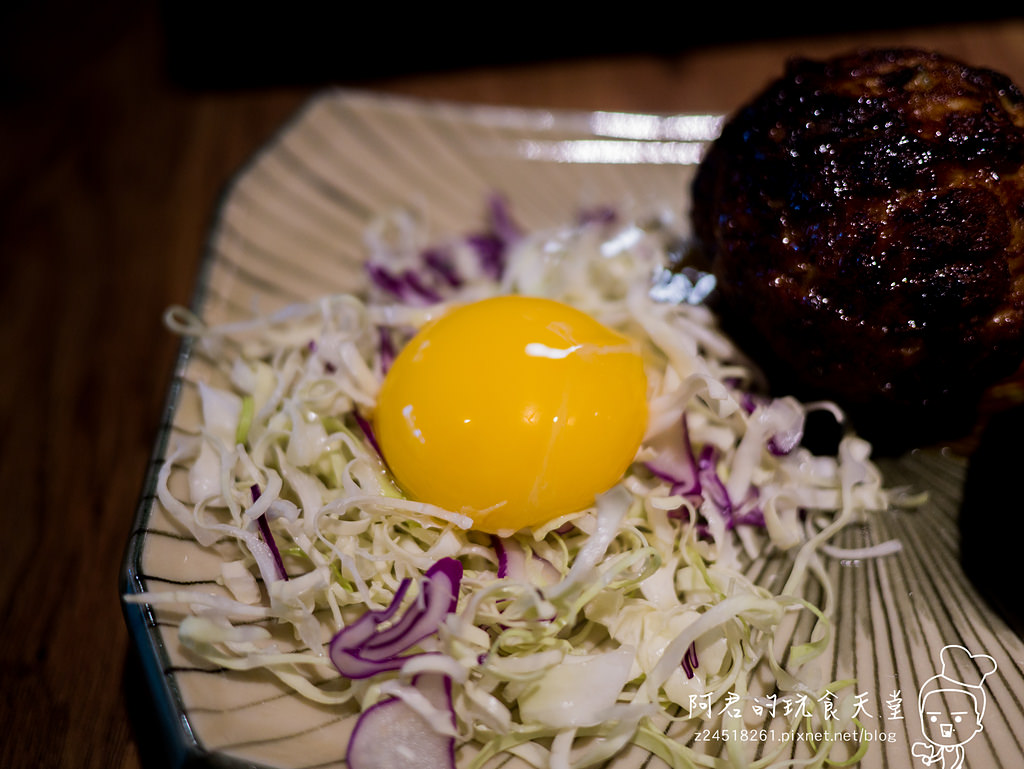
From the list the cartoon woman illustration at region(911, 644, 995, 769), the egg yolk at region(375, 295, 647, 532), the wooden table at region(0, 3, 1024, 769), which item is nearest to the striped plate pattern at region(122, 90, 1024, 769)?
the cartoon woman illustration at region(911, 644, 995, 769)

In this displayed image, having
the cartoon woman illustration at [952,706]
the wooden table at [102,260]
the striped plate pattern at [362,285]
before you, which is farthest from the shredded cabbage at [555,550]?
the wooden table at [102,260]

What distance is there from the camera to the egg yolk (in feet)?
7.39

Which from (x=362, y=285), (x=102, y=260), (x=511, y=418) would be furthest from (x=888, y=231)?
(x=102, y=260)

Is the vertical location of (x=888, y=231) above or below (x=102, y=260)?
above

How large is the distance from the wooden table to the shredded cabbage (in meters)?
0.73

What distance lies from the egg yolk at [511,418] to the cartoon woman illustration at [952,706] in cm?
116

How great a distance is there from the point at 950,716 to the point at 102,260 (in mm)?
4369

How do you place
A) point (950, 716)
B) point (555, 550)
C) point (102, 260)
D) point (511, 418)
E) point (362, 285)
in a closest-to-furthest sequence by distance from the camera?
point (950, 716)
point (511, 418)
point (555, 550)
point (362, 285)
point (102, 260)

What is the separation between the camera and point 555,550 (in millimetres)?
2402

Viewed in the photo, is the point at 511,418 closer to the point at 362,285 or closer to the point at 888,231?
the point at 888,231

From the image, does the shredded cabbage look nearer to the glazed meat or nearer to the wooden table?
the glazed meat

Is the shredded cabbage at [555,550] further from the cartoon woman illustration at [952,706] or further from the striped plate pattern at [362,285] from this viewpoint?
the cartoon woman illustration at [952,706]

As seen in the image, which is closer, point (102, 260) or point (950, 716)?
point (950, 716)

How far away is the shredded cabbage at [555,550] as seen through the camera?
2.03m
